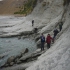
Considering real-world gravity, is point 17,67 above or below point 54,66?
below

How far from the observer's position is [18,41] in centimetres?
4062

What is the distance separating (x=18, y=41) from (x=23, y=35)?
4628 mm

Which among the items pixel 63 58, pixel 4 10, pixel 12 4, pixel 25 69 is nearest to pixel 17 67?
pixel 25 69

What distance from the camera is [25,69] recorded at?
1947cm

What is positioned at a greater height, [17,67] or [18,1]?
[17,67]

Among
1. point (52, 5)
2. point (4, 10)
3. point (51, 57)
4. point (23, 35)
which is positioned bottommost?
point (4, 10)

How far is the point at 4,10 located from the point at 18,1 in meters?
20.2

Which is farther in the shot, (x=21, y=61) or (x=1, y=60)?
(x=1, y=60)

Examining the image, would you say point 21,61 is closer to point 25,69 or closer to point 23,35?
point 25,69

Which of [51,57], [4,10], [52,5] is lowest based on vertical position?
[4,10]

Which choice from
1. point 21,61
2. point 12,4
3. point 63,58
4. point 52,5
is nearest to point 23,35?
point 52,5

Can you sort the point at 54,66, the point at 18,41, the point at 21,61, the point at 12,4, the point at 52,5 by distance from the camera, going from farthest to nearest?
1. the point at 12,4
2. the point at 52,5
3. the point at 18,41
4. the point at 21,61
5. the point at 54,66

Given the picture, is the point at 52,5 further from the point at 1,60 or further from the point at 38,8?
the point at 1,60

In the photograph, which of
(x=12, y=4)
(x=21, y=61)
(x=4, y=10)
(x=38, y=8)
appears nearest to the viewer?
(x=21, y=61)
